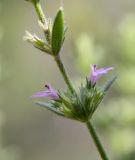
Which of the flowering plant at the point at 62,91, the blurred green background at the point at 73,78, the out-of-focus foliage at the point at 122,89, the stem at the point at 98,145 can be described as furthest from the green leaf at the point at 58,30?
the out-of-focus foliage at the point at 122,89

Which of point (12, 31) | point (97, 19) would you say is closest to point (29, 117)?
point (12, 31)

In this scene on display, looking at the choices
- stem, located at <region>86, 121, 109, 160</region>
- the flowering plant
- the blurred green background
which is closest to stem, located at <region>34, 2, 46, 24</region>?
the flowering plant

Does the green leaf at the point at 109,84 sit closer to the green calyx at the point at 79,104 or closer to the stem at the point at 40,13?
the green calyx at the point at 79,104

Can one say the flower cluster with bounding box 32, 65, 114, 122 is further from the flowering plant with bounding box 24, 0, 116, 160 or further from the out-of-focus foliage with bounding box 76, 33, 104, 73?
the out-of-focus foliage with bounding box 76, 33, 104, 73

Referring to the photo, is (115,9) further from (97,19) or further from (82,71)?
(82,71)

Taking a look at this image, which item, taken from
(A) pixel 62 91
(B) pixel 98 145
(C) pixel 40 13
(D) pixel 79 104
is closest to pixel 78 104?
(D) pixel 79 104

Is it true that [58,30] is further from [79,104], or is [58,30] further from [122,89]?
[122,89]

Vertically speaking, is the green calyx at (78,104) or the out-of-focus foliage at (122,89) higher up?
the out-of-focus foliage at (122,89)
